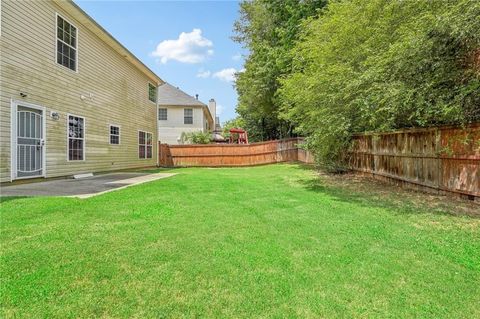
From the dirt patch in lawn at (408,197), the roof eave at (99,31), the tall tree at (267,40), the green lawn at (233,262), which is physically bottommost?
the green lawn at (233,262)

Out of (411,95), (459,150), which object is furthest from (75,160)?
(459,150)

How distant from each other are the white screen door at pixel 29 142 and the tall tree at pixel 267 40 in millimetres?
10311

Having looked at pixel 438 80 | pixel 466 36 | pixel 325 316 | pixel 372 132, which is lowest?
pixel 325 316

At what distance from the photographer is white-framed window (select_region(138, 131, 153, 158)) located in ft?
55.0

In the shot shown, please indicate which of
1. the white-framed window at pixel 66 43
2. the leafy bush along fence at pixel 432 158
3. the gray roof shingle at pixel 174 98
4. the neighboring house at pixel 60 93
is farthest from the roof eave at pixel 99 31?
the leafy bush along fence at pixel 432 158

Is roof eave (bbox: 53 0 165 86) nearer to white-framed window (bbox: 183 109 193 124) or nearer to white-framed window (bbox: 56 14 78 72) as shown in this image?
white-framed window (bbox: 56 14 78 72)

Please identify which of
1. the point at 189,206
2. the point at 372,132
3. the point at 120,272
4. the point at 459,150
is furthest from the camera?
the point at 372,132

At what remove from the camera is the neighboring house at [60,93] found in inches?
304

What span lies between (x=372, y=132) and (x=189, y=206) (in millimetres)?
6063

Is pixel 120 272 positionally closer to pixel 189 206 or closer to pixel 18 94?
pixel 189 206

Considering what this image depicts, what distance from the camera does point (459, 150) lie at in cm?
608

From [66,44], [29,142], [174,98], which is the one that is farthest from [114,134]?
[174,98]

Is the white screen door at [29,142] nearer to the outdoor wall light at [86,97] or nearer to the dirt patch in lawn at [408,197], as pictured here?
the outdoor wall light at [86,97]

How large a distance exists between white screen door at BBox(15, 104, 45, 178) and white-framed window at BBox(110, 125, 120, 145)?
445cm
